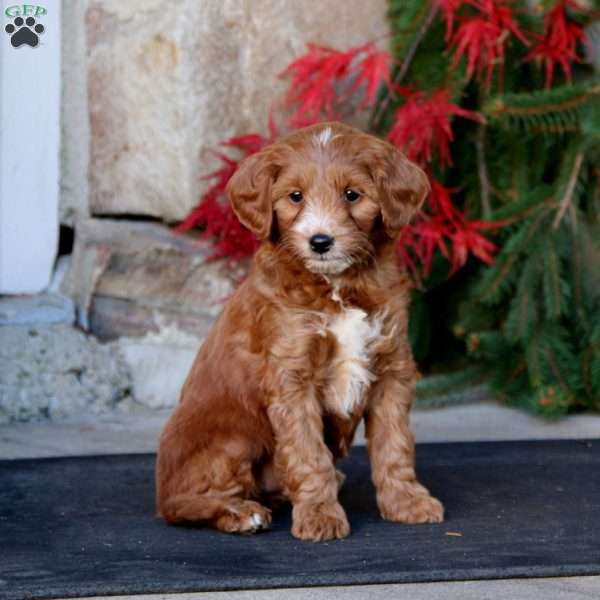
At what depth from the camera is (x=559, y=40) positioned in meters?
5.93

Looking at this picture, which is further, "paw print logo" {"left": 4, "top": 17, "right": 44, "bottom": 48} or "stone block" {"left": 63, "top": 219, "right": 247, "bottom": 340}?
"paw print logo" {"left": 4, "top": 17, "right": 44, "bottom": 48}

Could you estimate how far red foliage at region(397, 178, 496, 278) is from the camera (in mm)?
5816

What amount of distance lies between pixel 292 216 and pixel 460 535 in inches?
44.2

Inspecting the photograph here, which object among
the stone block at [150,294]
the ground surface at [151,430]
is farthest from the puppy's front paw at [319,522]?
the stone block at [150,294]

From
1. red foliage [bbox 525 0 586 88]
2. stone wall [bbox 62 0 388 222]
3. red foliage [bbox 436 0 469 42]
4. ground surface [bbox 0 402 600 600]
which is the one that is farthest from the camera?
stone wall [bbox 62 0 388 222]

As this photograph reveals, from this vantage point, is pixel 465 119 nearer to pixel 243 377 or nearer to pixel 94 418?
pixel 94 418

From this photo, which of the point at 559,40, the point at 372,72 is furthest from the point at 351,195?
the point at 559,40

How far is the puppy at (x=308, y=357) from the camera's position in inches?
145

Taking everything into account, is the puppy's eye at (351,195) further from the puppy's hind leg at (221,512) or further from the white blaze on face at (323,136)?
the puppy's hind leg at (221,512)

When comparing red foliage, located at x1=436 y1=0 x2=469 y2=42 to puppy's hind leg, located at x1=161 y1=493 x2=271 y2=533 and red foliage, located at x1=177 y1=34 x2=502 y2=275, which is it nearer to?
→ red foliage, located at x1=177 y1=34 x2=502 y2=275

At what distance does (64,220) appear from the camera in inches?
264

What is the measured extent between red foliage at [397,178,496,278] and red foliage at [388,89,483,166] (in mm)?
204

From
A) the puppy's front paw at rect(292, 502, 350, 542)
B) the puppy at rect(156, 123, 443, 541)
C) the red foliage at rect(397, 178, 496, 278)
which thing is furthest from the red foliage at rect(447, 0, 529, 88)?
the puppy's front paw at rect(292, 502, 350, 542)

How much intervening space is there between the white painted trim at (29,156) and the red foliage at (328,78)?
135cm
